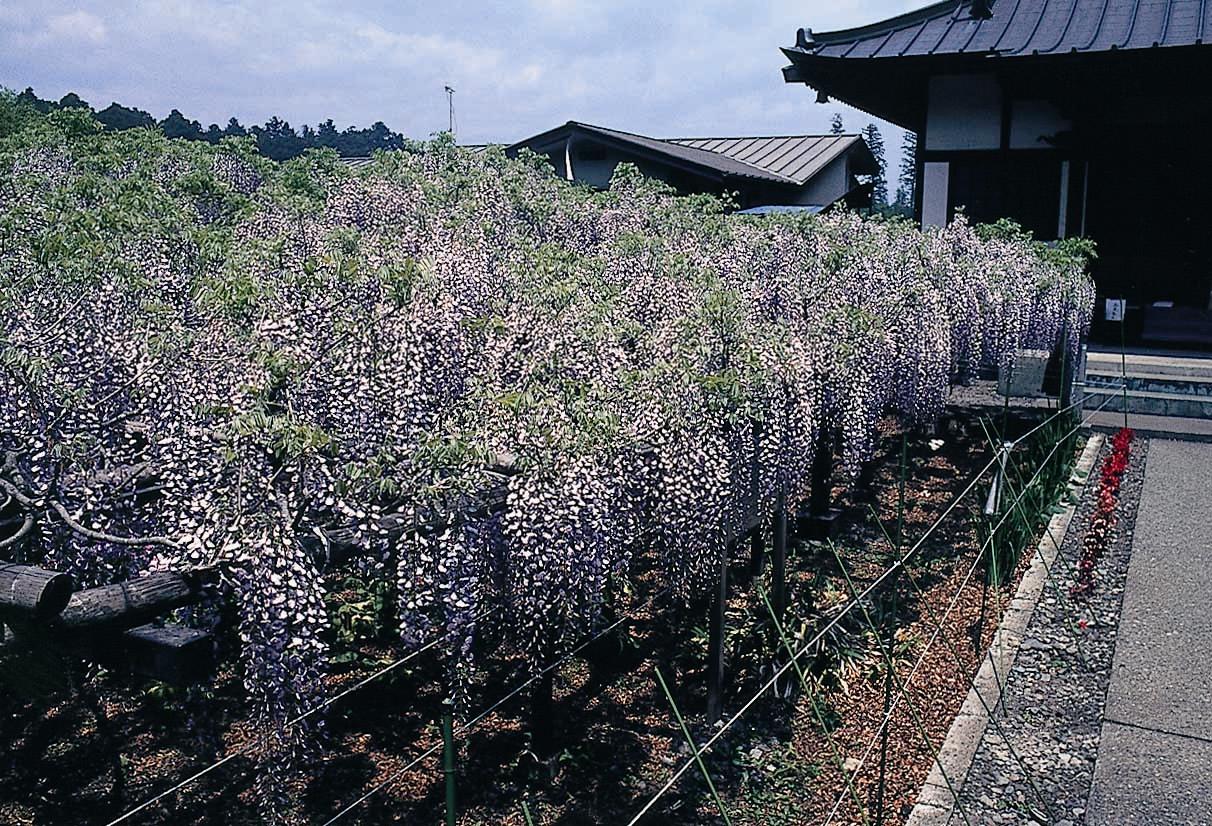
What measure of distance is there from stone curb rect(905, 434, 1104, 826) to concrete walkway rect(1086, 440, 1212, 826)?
0.44 metres

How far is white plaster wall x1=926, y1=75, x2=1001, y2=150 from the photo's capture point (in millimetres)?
12484

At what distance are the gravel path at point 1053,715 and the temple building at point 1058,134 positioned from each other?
7352mm

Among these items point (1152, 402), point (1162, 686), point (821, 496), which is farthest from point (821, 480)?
point (1152, 402)

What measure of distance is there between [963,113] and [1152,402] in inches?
173

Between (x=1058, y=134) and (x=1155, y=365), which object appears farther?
(x=1058, y=134)

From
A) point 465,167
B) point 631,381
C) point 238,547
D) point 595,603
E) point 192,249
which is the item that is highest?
point 465,167

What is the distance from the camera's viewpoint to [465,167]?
9148 mm

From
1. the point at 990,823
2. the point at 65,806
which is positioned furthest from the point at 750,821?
the point at 65,806

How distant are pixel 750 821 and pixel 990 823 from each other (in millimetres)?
831

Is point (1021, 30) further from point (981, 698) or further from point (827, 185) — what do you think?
point (827, 185)

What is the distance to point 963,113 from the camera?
12586 mm

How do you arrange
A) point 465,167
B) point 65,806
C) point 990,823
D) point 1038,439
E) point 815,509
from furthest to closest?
point 465,167 → point 1038,439 → point 815,509 → point 65,806 → point 990,823

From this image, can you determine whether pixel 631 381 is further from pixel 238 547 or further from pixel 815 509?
pixel 815 509

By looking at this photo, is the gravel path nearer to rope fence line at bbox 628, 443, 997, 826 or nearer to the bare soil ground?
the bare soil ground
